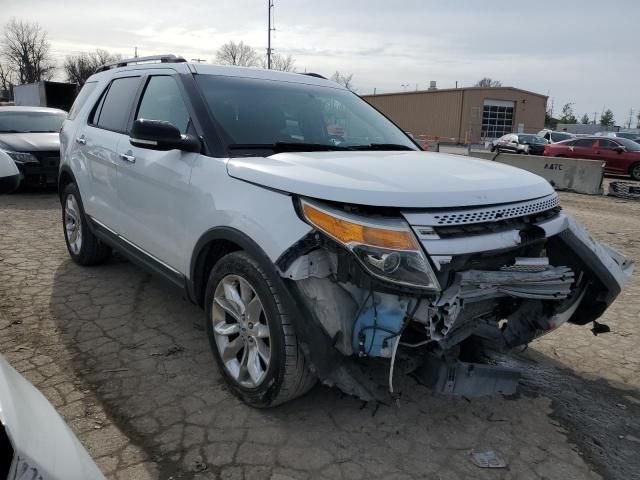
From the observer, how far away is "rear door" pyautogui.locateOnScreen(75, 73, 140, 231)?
412cm

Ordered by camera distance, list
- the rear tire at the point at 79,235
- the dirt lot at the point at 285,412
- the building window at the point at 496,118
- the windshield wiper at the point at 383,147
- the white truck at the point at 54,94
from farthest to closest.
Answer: the building window at the point at 496,118 → the white truck at the point at 54,94 → the rear tire at the point at 79,235 → the windshield wiper at the point at 383,147 → the dirt lot at the point at 285,412

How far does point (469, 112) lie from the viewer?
4106 cm

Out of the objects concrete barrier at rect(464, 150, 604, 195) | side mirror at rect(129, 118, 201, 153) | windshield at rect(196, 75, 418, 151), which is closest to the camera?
side mirror at rect(129, 118, 201, 153)

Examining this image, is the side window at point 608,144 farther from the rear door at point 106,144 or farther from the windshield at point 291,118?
the rear door at point 106,144

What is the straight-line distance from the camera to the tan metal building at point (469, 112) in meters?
41.2

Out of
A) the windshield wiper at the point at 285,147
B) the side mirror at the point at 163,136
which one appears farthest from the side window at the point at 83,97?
the windshield wiper at the point at 285,147

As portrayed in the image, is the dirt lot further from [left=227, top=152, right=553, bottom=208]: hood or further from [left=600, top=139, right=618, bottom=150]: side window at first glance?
[left=600, top=139, right=618, bottom=150]: side window

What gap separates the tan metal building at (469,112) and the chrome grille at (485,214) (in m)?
40.2

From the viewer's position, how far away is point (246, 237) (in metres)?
2.61

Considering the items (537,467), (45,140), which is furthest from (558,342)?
(45,140)

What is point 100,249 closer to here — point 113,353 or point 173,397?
point 113,353

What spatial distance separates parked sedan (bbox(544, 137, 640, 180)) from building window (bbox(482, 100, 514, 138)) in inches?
974

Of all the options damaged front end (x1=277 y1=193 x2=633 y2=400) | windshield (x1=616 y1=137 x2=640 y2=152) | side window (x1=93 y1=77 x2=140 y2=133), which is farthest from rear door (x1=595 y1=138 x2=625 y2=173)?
side window (x1=93 y1=77 x2=140 y2=133)

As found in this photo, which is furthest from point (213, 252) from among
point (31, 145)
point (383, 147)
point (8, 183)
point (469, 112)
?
point (469, 112)
